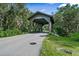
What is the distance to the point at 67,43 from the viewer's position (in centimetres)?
712

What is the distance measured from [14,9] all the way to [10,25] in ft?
2.46

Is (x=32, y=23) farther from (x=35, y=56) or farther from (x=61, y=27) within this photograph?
(x=35, y=56)

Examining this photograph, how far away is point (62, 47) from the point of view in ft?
22.0

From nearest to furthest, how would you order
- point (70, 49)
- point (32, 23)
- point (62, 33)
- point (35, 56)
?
point (35, 56)
point (70, 49)
point (62, 33)
point (32, 23)

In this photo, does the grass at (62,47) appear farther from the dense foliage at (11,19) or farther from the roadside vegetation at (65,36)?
the dense foliage at (11,19)

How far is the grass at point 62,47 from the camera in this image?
598cm

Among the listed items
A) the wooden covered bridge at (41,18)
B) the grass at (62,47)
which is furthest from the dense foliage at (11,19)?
the grass at (62,47)

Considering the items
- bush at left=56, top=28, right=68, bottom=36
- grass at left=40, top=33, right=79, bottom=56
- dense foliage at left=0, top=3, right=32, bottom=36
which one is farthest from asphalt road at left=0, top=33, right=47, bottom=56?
Answer: bush at left=56, top=28, right=68, bottom=36

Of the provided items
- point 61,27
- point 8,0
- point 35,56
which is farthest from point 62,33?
point 35,56

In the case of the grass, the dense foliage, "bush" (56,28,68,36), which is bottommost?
the grass

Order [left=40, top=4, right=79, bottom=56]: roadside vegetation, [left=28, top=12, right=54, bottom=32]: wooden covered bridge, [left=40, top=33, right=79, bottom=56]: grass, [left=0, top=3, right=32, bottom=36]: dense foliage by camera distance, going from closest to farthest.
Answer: [left=40, top=33, right=79, bottom=56]: grass, [left=40, top=4, right=79, bottom=56]: roadside vegetation, [left=0, top=3, right=32, bottom=36]: dense foliage, [left=28, top=12, right=54, bottom=32]: wooden covered bridge

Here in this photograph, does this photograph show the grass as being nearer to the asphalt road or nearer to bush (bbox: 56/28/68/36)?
the asphalt road

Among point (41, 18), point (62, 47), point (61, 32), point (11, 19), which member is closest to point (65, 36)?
point (61, 32)

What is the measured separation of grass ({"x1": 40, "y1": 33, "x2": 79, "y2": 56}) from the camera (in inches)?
235
